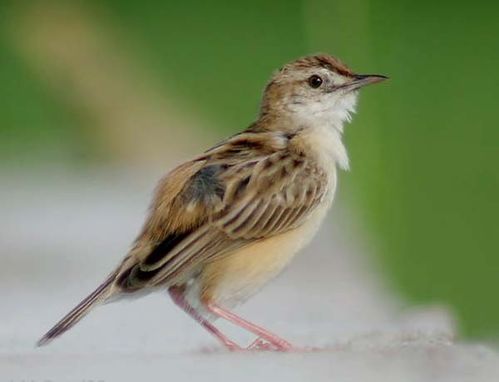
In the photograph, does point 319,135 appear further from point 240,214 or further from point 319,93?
point 240,214

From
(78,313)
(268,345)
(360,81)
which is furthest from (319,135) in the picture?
(78,313)

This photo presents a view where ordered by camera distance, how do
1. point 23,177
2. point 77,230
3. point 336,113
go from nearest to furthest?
point 336,113, point 77,230, point 23,177

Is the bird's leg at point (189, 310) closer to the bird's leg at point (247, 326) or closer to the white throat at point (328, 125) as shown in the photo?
the bird's leg at point (247, 326)

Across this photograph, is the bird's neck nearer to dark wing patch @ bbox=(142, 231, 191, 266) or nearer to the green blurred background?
dark wing patch @ bbox=(142, 231, 191, 266)

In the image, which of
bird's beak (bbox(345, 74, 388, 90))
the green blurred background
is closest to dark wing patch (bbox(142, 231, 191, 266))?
bird's beak (bbox(345, 74, 388, 90))

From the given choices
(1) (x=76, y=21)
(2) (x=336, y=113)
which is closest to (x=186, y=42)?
(1) (x=76, y=21)

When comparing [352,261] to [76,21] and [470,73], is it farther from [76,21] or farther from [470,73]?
[76,21]

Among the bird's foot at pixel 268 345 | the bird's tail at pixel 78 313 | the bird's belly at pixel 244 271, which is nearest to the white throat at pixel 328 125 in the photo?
the bird's belly at pixel 244 271
